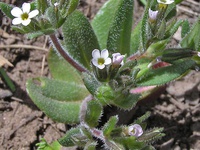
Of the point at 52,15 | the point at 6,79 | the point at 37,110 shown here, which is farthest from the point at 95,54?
the point at 6,79

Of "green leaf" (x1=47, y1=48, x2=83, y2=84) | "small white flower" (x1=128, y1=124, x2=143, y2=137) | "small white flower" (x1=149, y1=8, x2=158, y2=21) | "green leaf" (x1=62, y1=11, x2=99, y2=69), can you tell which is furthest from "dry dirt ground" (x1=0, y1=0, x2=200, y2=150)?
"small white flower" (x1=149, y1=8, x2=158, y2=21)

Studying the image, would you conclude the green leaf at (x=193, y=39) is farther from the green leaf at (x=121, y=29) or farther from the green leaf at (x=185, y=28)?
the green leaf at (x=121, y=29)

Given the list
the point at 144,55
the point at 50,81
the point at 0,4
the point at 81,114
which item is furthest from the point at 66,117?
the point at 0,4

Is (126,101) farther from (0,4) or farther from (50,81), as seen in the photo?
(0,4)

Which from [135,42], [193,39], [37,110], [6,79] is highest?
[193,39]

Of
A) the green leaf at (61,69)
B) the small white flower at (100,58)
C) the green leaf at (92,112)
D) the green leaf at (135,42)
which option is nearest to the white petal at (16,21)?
the small white flower at (100,58)

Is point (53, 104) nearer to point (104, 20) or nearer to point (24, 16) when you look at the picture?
point (24, 16)
